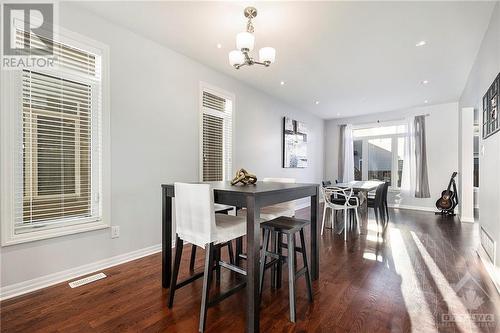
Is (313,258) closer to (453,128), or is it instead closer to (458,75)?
(458,75)

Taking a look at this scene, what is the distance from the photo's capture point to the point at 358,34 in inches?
105

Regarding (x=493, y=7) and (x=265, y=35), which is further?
(x=265, y=35)

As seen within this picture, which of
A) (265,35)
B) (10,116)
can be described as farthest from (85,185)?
(265,35)

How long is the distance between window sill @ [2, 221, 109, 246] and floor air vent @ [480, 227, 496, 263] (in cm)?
385

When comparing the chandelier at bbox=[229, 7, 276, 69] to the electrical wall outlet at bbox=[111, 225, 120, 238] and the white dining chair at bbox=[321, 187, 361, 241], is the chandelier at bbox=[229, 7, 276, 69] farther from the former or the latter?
the white dining chair at bbox=[321, 187, 361, 241]

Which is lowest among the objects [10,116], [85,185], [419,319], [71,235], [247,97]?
[419,319]

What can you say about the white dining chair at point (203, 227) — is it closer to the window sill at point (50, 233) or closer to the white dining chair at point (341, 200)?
the window sill at point (50, 233)

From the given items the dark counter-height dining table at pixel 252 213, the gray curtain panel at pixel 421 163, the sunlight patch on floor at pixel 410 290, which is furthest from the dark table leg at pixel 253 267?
the gray curtain panel at pixel 421 163

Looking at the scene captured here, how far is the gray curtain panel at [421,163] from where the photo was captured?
5.81 m

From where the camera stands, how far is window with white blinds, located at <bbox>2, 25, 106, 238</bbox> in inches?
78.1

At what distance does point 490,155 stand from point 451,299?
5.13ft

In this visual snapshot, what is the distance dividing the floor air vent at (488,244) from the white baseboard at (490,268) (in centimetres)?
6

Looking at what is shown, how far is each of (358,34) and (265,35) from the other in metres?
1.06

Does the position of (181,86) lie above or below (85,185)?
above
